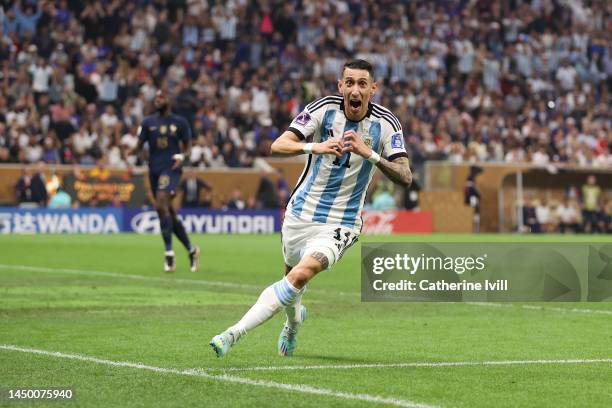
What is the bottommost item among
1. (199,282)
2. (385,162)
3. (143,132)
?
(199,282)

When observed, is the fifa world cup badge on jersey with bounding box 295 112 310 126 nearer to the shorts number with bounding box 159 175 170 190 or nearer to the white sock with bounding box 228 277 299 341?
the white sock with bounding box 228 277 299 341

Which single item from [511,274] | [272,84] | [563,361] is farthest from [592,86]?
[563,361]

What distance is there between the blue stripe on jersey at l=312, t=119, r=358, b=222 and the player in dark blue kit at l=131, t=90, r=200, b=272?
9.75 metres

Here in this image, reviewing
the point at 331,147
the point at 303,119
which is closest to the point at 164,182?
the point at 303,119

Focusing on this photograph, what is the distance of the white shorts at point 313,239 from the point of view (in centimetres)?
877

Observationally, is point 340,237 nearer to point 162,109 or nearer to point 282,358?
point 282,358

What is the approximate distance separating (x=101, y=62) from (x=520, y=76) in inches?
640

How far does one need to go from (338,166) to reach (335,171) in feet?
0.14

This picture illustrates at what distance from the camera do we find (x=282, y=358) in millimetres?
9172

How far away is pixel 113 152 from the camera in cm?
3366

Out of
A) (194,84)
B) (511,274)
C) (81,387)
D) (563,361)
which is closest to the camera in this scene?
(81,387)

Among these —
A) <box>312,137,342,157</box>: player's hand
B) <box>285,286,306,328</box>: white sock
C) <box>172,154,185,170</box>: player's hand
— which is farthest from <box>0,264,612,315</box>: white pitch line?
<box>312,137,342,157</box>: player's hand

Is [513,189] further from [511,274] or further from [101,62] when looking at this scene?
[511,274]

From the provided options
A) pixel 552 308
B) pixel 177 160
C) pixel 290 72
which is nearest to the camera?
pixel 552 308
